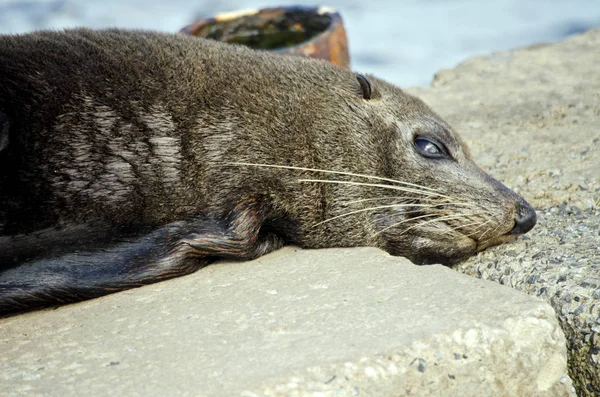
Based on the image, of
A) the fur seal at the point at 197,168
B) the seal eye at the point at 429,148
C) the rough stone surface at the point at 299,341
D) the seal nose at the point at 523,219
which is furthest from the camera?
the seal eye at the point at 429,148

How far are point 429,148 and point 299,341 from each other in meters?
1.65

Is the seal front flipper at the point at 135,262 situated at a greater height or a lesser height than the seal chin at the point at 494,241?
greater

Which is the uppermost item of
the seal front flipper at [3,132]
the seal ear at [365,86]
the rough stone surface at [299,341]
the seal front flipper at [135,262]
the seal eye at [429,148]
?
the seal front flipper at [3,132]

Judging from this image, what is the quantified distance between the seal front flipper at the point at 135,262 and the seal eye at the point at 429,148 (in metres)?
0.91

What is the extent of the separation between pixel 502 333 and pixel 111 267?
1617mm

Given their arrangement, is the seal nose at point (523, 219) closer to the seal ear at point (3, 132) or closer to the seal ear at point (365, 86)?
the seal ear at point (365, 86)

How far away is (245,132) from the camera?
3727mm

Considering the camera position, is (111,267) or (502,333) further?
(111,267)

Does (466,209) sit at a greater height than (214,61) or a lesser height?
lesser

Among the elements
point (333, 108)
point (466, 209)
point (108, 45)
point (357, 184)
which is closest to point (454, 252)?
point (466, 209)

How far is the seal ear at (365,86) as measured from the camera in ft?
13.1

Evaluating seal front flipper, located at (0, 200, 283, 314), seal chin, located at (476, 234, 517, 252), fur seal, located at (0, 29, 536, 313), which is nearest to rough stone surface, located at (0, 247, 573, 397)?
seal front flipper, located at (0, 200, 283, 314)

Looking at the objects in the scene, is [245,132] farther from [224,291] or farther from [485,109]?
[485,109]

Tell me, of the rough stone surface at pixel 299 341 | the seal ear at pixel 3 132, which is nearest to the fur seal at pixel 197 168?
the seal ear at pixel 3 132
